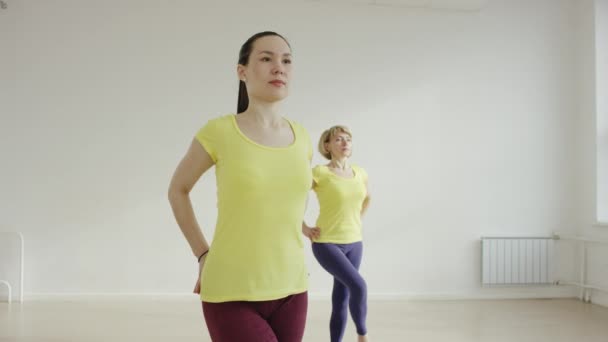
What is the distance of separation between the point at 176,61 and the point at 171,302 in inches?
98.0

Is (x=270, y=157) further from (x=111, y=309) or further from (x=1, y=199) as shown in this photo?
(x=1, y=199)

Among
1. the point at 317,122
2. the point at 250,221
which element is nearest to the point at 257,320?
the point at 250,221

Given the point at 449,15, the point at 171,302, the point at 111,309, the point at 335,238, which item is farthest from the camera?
the point at 449,15

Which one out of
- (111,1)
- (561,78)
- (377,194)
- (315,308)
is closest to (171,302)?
(315,308)

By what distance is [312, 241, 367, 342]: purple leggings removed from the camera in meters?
3.03

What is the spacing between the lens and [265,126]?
135cm

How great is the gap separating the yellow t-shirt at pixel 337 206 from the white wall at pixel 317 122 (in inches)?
86.5

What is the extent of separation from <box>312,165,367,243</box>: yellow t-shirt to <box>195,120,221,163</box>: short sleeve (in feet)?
6.68

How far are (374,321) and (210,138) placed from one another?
12.0 feet

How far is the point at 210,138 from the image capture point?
1.28m

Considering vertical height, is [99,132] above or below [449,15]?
below

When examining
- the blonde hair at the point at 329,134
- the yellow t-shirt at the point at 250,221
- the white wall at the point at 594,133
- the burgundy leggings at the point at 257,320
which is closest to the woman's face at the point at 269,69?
the yellow t-shirt at the point at 250,221

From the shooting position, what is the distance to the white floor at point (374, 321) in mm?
4027

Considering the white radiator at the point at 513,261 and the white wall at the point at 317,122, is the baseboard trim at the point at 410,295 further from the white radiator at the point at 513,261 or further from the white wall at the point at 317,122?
the white radiator at the point at 513,261
